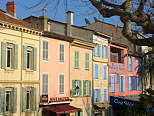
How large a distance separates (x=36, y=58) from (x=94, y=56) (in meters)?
8.29

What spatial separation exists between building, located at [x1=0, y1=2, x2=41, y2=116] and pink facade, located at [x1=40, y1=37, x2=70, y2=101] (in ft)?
2.53


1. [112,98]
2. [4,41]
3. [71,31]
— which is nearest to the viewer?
[4,41]

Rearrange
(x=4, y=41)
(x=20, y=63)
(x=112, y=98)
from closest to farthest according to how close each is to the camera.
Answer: (x=4, y=41)
(x=20, y=63)
(x=112, y=98)

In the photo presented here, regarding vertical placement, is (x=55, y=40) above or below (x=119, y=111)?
above

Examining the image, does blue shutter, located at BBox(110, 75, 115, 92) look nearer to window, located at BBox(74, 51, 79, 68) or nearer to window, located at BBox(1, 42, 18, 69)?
window, located at BBox(74, 51, 79, 68)

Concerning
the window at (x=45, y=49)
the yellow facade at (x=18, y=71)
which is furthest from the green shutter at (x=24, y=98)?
the window at (x=45, y=49)

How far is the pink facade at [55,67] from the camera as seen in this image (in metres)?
22.6

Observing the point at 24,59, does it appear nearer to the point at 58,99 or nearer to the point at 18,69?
the point at 18,69

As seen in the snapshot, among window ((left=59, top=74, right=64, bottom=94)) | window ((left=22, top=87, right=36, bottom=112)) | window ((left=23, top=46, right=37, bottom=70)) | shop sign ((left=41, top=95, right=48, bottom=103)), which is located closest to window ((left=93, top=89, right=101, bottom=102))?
window ((left=59, top=74, right=64, bottom=94))

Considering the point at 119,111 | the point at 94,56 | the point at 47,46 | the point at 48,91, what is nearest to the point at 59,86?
the point at 48,91

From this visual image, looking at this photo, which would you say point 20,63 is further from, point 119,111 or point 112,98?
point 119,111

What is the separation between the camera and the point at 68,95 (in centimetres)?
2497

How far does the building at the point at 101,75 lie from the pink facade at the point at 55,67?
4473mm

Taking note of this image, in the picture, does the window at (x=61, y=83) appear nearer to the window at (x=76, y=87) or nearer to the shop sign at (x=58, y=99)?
the shop sign at (x=58, y=99)
